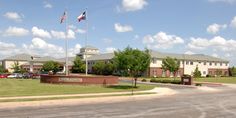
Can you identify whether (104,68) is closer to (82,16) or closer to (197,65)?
(197,65)

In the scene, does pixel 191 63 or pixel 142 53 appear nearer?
pixel 142 53

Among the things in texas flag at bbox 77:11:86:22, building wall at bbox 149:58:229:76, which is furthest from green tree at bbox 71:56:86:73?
texas flag at bbox 77:11:86:22

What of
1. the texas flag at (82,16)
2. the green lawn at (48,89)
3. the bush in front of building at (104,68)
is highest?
the texas flag at (82,16)

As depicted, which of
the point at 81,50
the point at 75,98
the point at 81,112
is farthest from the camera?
the point at 81,50

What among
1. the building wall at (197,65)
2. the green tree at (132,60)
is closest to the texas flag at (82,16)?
the green tree at (132,60)

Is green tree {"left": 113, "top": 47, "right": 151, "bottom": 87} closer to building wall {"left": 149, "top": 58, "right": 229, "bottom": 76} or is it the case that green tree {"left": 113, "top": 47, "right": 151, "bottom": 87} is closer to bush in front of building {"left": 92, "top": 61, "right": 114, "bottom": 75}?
building wall {"left": 149, "top": 58, "right": 229, "bottom": 76}

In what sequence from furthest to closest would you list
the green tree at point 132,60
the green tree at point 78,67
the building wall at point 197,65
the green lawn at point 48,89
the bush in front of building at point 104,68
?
the green tree at point 78,67 < the bush in front of building at point 104,68 < the building wall at point 197,65 < the green tree at point 132,60 < the green lawn at point 48,89

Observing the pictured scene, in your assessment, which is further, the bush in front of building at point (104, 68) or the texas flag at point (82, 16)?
the bush in front of building at point (104, 68)

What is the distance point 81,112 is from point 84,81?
74.8ft

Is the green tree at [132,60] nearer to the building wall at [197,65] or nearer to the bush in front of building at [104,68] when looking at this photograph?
the building wall at [197,65]

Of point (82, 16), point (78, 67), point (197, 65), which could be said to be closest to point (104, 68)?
point (78, 67)

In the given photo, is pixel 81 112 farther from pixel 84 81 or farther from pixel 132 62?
pixel 84 81

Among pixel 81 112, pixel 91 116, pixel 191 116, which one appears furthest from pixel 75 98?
pixel 191 116

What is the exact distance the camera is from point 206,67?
108312 millimetres
